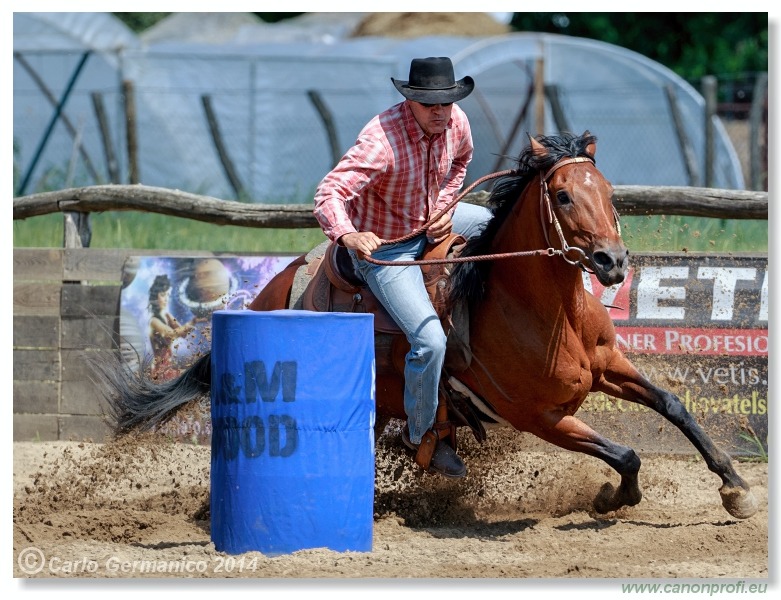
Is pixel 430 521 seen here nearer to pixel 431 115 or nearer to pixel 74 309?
pixel 431 115

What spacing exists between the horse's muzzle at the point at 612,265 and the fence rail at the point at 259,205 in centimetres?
271

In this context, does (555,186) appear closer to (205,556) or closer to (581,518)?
(581,518)

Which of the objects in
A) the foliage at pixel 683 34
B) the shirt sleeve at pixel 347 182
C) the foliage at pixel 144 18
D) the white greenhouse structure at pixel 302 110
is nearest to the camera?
the shirt sleeve at pixel 347 182

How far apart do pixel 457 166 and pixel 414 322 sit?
3.24ft

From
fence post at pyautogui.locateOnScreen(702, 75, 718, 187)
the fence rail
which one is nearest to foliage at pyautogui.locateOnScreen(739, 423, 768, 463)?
the fence rail

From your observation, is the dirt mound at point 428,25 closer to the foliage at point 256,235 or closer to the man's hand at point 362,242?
Result: the foliage at point 256,235

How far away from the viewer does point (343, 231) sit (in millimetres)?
5137

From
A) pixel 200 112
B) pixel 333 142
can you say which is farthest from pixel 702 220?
pixel 200 112

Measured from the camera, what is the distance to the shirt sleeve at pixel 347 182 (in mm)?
5172

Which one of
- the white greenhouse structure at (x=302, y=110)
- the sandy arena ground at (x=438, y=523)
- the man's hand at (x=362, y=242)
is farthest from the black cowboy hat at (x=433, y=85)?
the white greenhouse structure at (x=302, y=110)

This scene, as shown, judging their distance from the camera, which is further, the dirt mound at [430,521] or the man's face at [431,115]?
the man's face at [431,115]

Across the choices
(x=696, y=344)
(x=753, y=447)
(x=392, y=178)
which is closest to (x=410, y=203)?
(x=392, y=178)

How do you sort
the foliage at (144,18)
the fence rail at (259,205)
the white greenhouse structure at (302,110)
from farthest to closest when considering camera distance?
the foliage at (144,18), the white greenhouse structure at (302,110), the fence rail at (259,205)

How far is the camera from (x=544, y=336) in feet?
17.6
